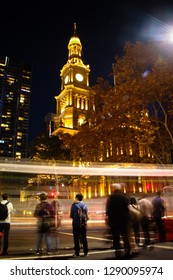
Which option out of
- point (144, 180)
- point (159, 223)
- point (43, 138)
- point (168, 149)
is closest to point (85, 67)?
point (43, 138)

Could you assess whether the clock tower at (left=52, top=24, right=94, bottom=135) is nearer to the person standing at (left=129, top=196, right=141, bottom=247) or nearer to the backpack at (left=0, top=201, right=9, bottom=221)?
the person standing at (left=129, top=196, right=141, bottom=247)

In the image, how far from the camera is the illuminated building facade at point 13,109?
13625cm

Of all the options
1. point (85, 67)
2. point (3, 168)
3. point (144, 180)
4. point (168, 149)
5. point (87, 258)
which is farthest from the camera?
point (85, 67)

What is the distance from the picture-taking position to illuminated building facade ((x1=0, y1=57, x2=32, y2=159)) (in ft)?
447

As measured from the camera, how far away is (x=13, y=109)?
141 meters

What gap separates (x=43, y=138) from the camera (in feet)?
140

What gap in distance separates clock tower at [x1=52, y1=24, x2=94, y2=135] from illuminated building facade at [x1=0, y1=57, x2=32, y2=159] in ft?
209

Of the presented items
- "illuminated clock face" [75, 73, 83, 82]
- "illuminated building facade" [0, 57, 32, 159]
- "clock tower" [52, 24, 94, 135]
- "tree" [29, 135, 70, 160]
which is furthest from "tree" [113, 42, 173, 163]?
"illuminated building facade" [0, 57, 32, 159]

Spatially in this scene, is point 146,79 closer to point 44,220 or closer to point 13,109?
point 44,220

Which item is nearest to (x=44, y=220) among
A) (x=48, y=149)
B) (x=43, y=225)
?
(x=43, y=225)

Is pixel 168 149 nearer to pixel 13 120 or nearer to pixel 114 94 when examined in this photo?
pixel 114 94

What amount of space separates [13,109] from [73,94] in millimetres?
74264

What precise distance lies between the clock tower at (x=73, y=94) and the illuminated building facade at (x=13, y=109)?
6367 centimetres

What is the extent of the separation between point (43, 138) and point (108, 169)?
81.5 ft
